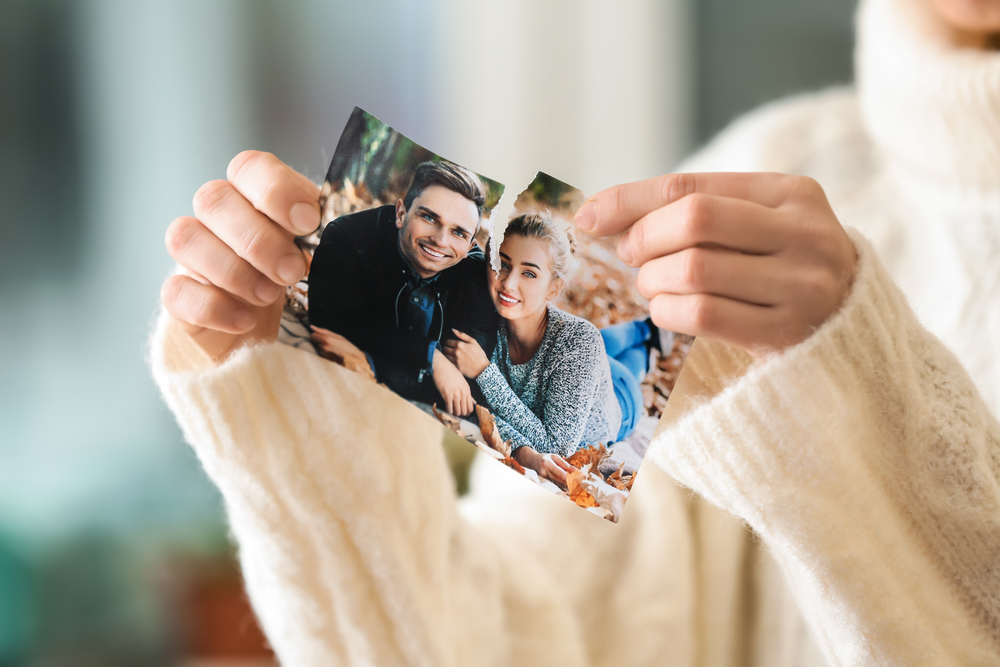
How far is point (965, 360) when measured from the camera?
67 cm

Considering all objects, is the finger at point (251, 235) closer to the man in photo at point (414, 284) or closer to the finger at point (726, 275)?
the man in photo at point (414, 284)

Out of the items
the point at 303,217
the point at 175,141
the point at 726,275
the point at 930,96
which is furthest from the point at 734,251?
the point at 175,141

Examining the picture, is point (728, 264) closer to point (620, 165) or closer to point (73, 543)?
point (620, 165)

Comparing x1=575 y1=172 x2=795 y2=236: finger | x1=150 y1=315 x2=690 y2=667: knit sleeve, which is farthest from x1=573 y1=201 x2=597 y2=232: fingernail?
x1=150 y1=315 x2=690 y2=667: knit sleeve

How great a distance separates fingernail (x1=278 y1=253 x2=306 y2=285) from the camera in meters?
0.47

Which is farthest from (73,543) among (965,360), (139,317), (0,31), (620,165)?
(965,360)

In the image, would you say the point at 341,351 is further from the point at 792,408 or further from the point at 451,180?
the point at 792,408

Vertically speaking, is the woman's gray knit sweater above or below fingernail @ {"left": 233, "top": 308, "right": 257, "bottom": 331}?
above

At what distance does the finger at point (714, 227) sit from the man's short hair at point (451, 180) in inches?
4.3

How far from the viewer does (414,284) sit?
18.4 inches

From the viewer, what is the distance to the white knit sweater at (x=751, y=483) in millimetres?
424

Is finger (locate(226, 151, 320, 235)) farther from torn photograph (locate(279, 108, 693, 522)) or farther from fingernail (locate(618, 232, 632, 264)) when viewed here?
fingernail (locate(618, 232, 632, 264))

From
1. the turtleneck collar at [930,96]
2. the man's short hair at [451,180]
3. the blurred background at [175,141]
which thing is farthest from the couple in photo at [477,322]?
the blurred background at [175,141]

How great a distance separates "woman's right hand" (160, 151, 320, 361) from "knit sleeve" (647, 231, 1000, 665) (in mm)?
283
